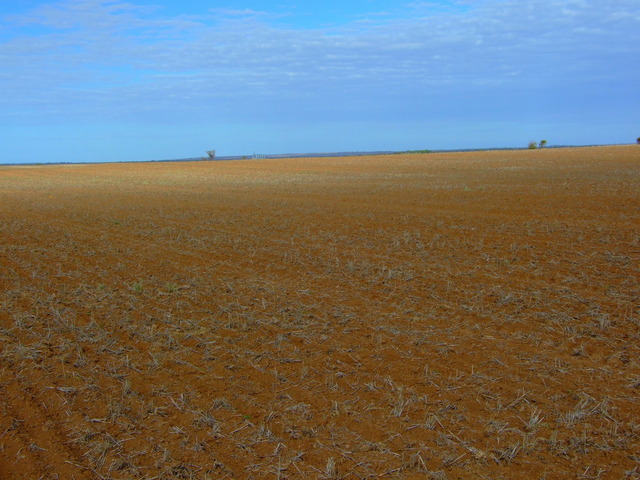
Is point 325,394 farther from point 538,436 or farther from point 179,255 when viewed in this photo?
point 179,255

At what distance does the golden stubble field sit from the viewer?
13.7 ft

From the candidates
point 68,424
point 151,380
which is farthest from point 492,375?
point 68,424

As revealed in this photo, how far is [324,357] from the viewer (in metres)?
5.87

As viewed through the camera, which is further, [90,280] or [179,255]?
[179,255]

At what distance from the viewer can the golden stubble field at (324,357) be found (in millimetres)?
4168

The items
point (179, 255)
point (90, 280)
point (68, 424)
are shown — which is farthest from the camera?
point (179, 255)

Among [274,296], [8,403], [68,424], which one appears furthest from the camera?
[274,296]

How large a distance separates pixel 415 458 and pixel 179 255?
7.71 metres

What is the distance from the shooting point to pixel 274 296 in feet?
26.3

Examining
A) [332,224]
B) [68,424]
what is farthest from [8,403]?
[332,224]

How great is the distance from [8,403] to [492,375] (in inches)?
172

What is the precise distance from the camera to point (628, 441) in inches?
168

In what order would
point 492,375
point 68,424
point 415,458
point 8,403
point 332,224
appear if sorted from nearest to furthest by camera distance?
point 415,458, point 68,424, point 8,403, point 492,375, point 332,224

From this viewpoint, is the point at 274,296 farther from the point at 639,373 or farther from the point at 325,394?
the point at 639,373
